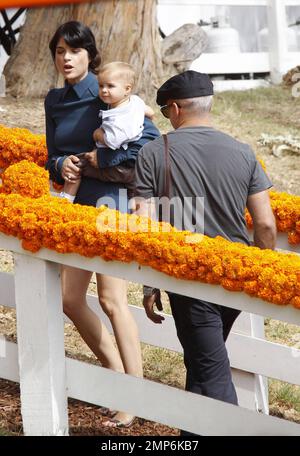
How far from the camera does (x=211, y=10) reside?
1351 cm

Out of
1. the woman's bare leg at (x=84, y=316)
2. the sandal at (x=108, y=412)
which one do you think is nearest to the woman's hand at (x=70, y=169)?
the woman's bare leg at (x=84, y=316)

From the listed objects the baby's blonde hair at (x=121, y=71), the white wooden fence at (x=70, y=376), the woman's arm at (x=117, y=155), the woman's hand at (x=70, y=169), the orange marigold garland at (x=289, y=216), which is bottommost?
the white wooden fence at (x=70, y=376)

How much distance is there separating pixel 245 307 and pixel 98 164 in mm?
1258

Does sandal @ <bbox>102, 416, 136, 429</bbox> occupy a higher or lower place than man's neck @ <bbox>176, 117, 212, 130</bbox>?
lower

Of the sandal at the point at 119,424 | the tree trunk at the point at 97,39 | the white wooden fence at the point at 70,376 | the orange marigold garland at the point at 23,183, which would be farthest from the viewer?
the tree trunk at the point at 97,39

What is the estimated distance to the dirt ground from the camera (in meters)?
4.60

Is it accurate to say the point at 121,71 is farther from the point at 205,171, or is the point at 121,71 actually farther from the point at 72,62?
the point at 205,171

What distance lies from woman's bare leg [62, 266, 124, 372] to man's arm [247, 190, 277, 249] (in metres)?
0.86

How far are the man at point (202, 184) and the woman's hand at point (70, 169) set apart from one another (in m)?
0.64

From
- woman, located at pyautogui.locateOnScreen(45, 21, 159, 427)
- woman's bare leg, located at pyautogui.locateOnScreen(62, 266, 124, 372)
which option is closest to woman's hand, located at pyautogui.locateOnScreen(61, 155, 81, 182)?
woman, located at pyautogui.locateOnScreen(45, 21, 159, 427)

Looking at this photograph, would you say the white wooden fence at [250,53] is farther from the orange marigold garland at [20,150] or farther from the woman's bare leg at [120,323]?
the woman's bare leg at [120,323]

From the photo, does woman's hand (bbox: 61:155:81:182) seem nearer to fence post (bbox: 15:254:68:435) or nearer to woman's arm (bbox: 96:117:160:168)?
woman's arm (bbox: 96:117:160:168)

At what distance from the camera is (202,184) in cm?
383

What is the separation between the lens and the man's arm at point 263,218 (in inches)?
154
